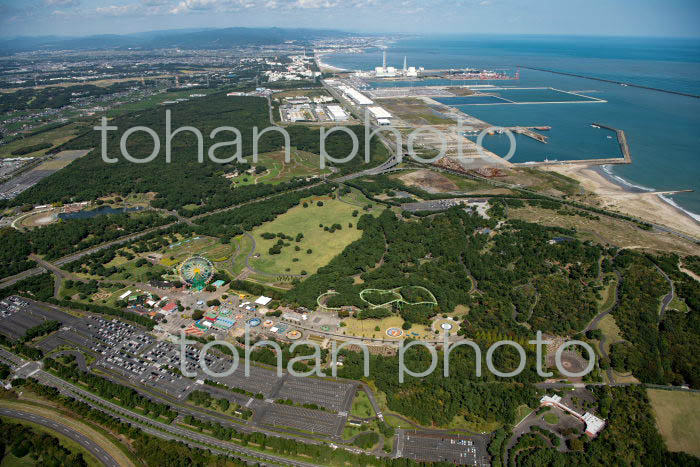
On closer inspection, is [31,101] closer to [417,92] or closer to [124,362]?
[417,92]

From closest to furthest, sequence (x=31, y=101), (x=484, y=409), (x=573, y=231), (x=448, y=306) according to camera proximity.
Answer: (x=484, y=409), (x=448, y=306), (x=573, y=231), (x=31, y=101)

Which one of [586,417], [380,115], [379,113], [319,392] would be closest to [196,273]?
[319,392]

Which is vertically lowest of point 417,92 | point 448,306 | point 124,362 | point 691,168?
point 124,362

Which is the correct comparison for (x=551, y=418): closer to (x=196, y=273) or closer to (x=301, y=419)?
(x=301, y=419)

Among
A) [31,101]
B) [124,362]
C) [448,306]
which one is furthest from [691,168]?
[31,101]

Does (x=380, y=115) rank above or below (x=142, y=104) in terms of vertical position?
below

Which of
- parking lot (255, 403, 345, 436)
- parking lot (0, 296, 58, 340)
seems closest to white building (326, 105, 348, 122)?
parking lot (0, 296, 58, 340)

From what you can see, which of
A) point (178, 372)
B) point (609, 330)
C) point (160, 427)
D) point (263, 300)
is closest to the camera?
point (160, 427)
